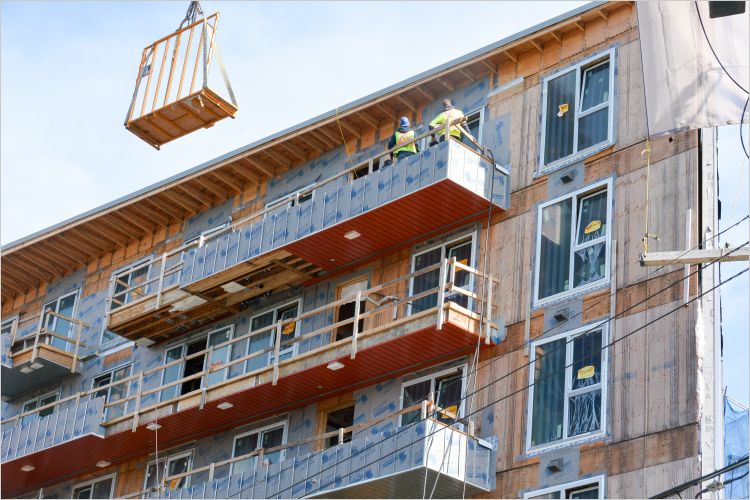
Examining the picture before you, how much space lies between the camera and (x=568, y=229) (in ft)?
104

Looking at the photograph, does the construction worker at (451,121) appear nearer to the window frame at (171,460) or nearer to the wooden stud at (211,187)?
the wooden stud at (211,187)

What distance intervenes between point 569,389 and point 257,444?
9557 mm

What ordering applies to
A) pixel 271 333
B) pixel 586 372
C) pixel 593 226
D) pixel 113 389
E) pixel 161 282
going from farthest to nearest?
pixel 113 389
pixel 161 282
pixel 271 333
pixel 593 226
pixel 586 372

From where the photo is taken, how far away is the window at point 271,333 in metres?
36.4

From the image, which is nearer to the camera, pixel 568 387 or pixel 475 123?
pixel 568 387

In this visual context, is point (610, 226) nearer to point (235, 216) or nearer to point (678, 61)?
point (678, 61)

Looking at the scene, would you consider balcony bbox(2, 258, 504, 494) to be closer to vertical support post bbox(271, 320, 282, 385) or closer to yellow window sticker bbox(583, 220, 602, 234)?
vertical support post bbox(271, 320, 282, 385)

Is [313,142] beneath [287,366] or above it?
above

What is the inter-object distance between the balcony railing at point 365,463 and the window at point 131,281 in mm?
8277

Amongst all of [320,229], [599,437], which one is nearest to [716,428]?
[599,437]

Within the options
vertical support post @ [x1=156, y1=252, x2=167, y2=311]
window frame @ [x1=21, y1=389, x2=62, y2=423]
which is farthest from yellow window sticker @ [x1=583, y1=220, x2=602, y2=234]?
window frame @ [x1=21, y1=389, x2=62, y2=423]

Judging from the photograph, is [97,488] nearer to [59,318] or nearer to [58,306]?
[59,318]

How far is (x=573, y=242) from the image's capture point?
31.5 metres

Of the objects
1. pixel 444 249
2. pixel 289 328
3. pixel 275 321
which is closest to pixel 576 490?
pixel 444 249
